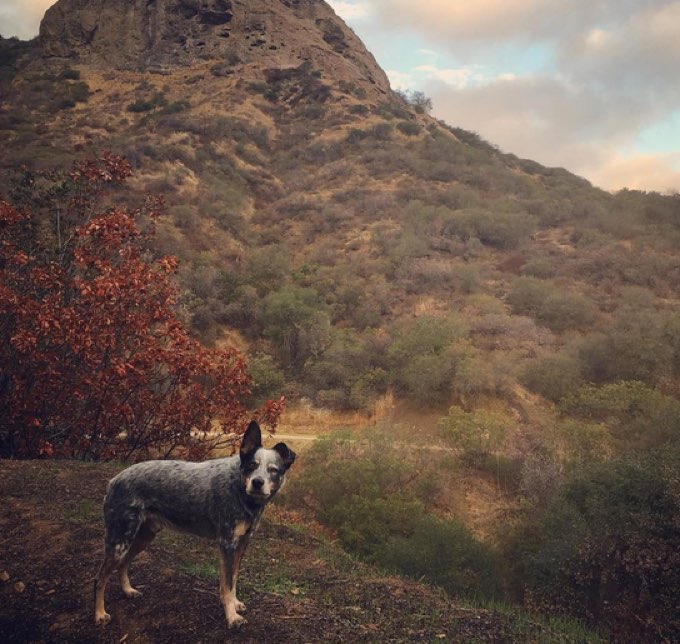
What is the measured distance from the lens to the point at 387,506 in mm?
11180

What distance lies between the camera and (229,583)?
3752 mm

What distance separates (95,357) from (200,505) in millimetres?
5844

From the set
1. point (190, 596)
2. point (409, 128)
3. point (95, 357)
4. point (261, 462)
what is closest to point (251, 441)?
point (261, 462)

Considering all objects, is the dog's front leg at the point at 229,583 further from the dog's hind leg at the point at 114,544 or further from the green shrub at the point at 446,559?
the green shrub at the point at 446,559

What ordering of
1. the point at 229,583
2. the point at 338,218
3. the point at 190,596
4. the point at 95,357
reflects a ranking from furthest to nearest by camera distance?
the point at 338,218, the point at 95,357, the point at 190,596, the point at 229,583

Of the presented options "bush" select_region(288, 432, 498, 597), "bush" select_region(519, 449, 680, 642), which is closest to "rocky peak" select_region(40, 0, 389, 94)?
"bush" select_region(288, 432, 498, 597)

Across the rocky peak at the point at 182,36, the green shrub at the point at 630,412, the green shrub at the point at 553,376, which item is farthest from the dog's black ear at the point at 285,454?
the rocky peak at the point at 182,36

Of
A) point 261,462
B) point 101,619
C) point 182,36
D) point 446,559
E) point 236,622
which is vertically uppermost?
point 182,36

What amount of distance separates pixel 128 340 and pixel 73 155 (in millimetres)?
32190

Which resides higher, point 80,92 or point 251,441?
point 80,92

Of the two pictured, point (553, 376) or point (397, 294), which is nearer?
point (553, 376)

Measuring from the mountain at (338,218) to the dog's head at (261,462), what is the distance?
15.0 metres

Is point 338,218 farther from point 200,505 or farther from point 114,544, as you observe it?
point 114,544

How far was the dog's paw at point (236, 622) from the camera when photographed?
12.1 feet
